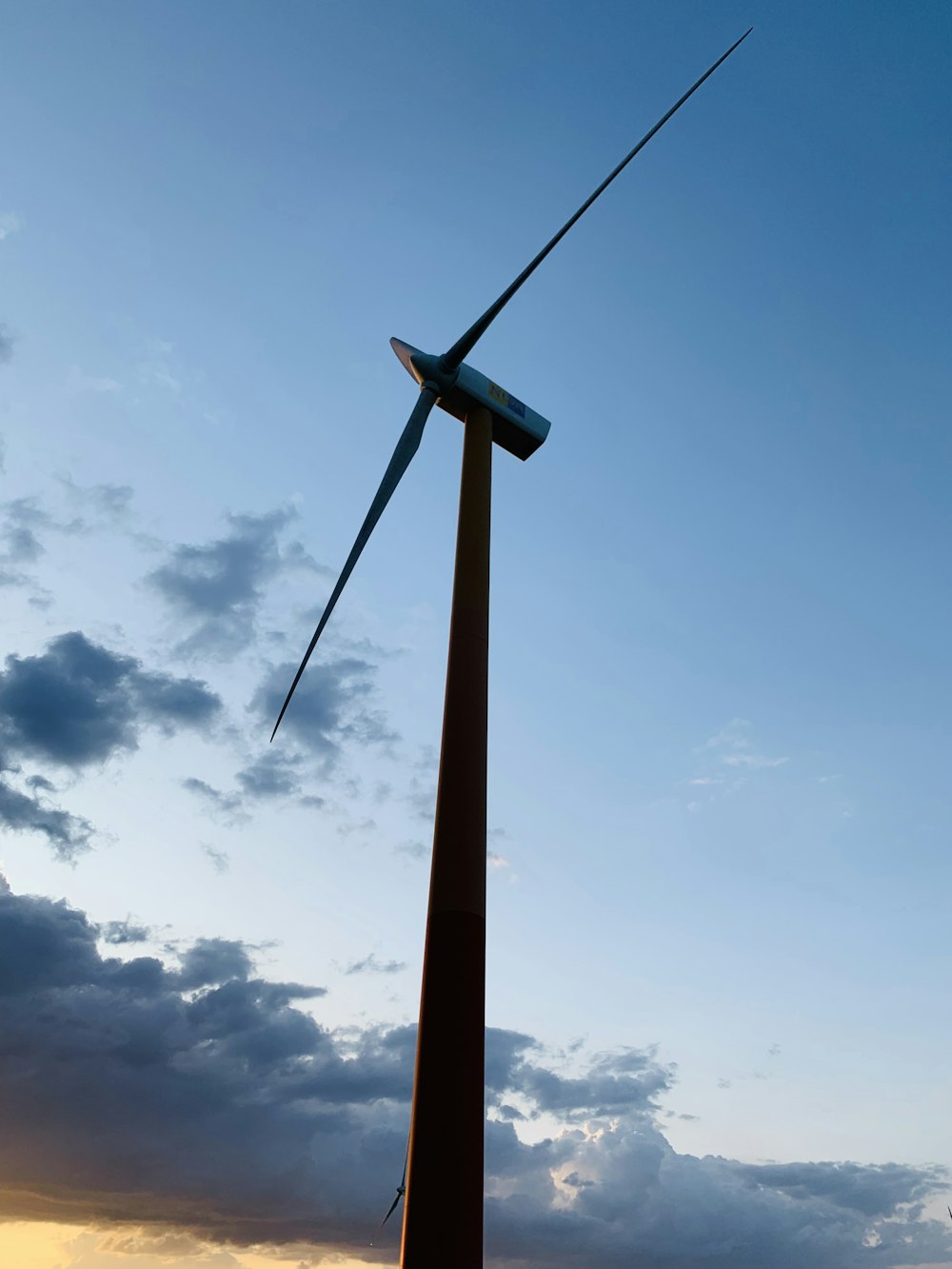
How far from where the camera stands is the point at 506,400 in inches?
1201

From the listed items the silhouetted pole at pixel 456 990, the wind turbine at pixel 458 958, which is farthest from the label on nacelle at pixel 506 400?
the silhouetted pole at pixel 456 990

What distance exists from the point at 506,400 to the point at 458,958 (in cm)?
1982

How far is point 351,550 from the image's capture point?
2772 centimetres

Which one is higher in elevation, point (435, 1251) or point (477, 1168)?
point (477, 1168)

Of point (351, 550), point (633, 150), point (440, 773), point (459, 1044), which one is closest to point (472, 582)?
point (440, 773)

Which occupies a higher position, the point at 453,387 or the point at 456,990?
the point at 453,387

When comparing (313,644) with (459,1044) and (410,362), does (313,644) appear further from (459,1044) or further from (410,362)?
(459,1044)

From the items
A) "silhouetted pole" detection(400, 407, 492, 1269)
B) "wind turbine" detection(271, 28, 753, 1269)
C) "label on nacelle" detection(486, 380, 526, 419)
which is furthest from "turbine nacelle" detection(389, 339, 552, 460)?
"silhouetted pole" detection(400, 407, 492, 1269)

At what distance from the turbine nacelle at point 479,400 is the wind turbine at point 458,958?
10.1ft

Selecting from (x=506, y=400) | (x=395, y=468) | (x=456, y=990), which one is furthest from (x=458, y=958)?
(x=506, y=400)

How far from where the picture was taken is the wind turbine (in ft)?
48.3

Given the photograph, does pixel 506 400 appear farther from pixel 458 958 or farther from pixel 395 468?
pixel 458 958

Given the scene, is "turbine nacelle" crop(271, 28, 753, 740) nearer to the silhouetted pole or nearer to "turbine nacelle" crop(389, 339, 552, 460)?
"turbine nacelle" crop(389, 339, 552, 460)

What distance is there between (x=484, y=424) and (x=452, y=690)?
11.5 meters
